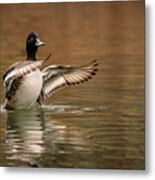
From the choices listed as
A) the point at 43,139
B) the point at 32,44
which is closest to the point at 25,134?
the point at 43,139

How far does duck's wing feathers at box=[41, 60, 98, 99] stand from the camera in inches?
69.0

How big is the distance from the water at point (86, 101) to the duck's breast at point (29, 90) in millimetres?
34

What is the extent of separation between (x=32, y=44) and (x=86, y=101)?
Answer: 291 millimetres

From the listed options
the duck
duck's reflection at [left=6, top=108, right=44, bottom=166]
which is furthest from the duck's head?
duck's reflection at [left=6, top=108, right=44, bottom=166]

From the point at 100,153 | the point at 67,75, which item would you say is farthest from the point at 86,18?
the point at 100,153

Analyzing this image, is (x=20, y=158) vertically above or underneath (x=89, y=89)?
underneath

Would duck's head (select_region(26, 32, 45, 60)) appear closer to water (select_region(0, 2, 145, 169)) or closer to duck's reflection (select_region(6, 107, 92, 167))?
water (select_region(0, 2, 145, 169))

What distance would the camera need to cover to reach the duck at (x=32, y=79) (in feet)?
5.82

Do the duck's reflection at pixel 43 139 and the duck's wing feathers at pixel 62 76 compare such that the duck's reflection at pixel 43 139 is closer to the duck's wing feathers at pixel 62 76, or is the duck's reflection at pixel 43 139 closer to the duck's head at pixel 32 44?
the duck's wing feathers at pixel 62 76

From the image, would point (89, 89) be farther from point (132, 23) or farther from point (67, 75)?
point (132, 23)

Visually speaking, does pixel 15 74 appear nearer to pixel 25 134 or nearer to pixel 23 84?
pixel 23 84

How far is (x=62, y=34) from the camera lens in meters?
1.77

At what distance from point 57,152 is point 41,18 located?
0.49 meters

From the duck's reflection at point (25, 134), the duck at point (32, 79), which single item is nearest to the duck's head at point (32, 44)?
the duck at point (32, 79)
